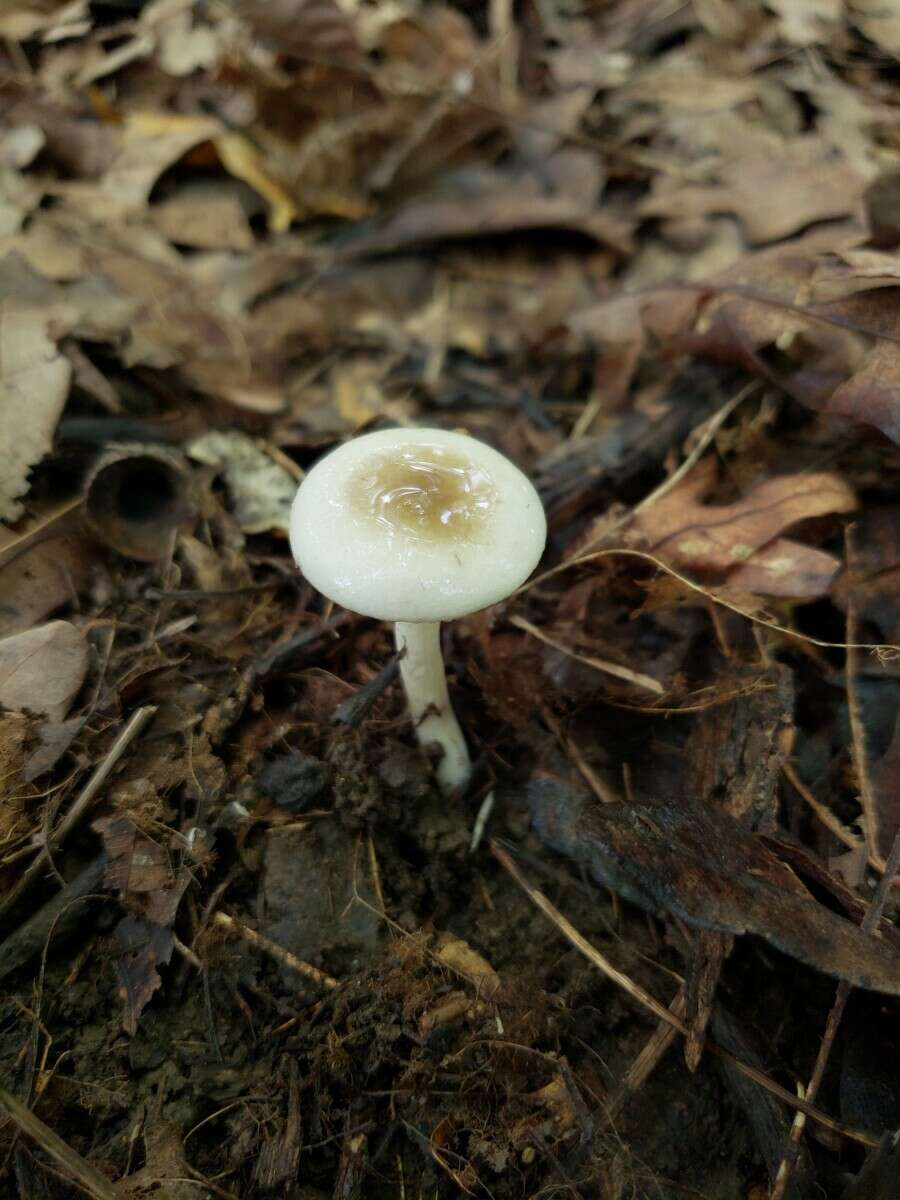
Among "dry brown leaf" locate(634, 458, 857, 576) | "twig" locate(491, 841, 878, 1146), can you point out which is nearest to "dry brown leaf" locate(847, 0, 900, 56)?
"dry brown leaf" locate(634, 458, 857, 576)

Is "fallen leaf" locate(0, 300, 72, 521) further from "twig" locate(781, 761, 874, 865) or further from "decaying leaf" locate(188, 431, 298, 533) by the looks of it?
"twig" locate(781, 761, 874, 865)

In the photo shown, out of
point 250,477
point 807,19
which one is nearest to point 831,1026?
point 250,477

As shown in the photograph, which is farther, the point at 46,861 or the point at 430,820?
the point at 430,820

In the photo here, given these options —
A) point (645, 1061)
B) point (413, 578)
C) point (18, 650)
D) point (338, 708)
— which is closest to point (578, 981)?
point (645, 1061)

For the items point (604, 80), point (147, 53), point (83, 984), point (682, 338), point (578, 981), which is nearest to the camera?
point (83, 984)

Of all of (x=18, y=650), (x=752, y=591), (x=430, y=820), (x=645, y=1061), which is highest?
(x=18, y=650)

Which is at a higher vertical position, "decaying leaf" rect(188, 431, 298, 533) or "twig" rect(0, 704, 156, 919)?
"decaying leaf" rect(188, 431, 298, 533)

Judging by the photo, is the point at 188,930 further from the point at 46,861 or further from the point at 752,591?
the point at 752,591
